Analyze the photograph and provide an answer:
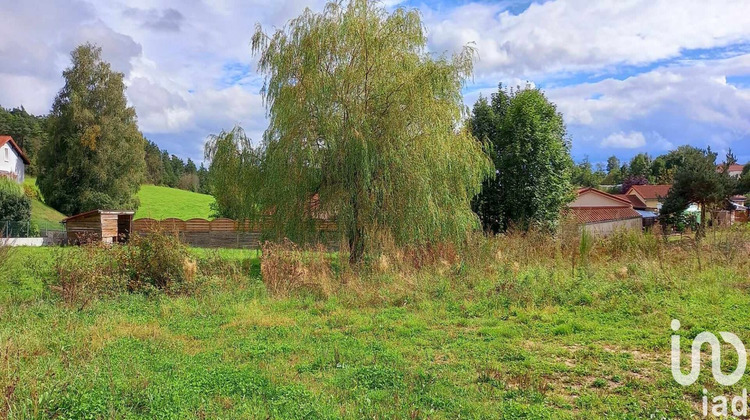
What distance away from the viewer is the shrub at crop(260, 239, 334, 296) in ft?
28.2

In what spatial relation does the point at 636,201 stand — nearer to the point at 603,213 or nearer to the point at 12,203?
the point at 603,213

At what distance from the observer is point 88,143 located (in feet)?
104

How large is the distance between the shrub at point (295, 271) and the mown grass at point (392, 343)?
274 mm

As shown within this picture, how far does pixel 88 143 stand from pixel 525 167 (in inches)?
1172

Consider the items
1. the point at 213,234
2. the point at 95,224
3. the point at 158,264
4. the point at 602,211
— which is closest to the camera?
the point at 158,264

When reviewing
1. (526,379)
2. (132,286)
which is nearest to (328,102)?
(132,286)

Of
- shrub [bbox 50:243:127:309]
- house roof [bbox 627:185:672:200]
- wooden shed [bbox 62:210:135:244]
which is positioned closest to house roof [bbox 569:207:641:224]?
shrub [bbox 50:243:127:309]

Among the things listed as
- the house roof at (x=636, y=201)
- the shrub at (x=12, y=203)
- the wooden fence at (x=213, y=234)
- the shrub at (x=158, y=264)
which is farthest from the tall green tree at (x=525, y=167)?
the house roof at (x=636, y=201)

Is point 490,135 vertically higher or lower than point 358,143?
higher

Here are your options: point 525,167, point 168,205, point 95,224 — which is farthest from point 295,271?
point 168,205

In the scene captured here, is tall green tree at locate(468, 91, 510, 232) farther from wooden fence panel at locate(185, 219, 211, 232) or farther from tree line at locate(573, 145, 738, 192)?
tree line at locate(573, 145, 738, 192)

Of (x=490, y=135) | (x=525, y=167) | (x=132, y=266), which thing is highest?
(x=490, y=135)

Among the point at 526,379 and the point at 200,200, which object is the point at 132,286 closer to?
the point at 526,379

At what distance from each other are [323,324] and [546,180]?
1685 cm
